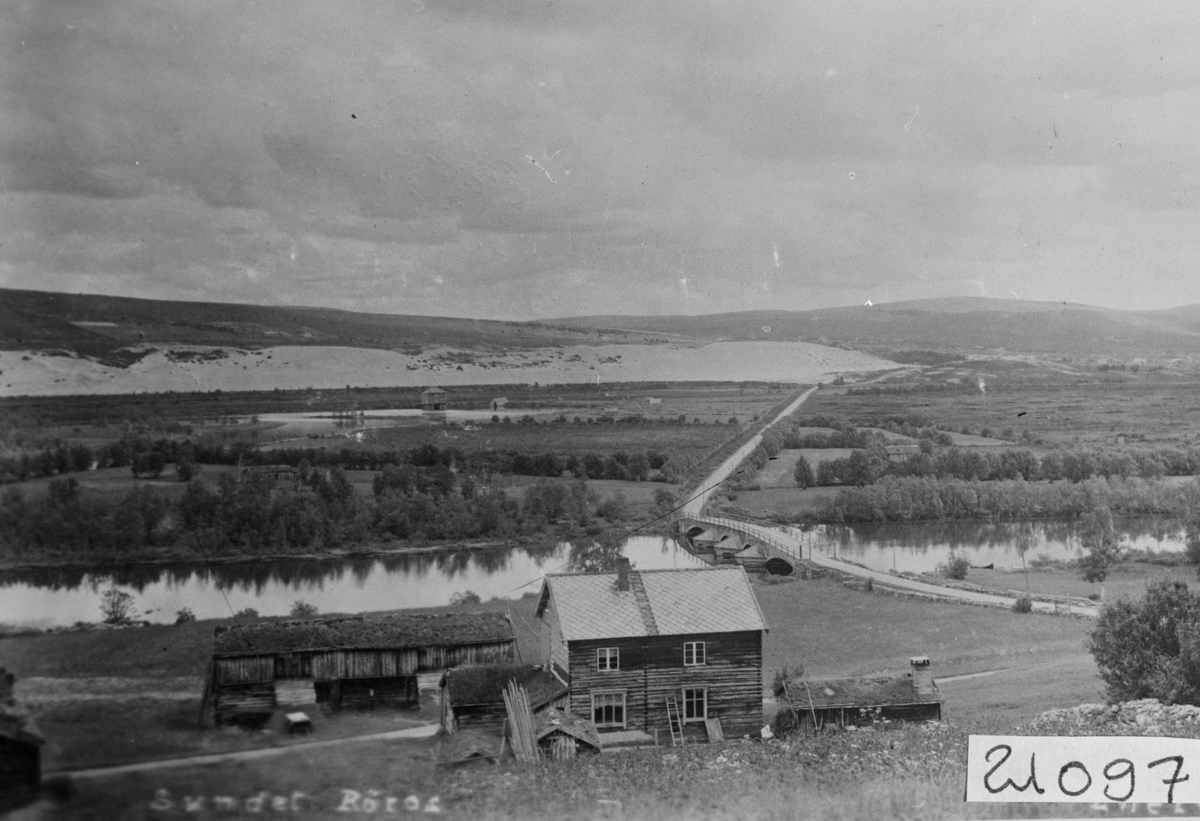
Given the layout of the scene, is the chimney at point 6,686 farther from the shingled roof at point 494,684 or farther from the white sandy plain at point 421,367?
the shingled roof at point 494,684

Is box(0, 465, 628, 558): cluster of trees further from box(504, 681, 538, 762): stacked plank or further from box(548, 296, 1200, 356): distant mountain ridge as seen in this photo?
box(548, 296, 1200, 356): distant mountain ridge

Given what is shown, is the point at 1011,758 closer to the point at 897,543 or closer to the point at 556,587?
the point at 897,543

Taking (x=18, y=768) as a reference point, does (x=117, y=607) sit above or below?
above

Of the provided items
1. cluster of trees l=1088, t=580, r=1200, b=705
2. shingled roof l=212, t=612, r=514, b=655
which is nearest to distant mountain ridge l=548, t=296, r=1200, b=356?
cluster of trees l=1088, t=580, r=1200, b=705

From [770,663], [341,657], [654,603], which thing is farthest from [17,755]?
[770,663]

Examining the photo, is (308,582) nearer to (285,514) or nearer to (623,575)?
(285,514)

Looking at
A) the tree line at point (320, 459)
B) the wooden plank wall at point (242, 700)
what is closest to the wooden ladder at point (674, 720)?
the tree line at point (320, 459)
